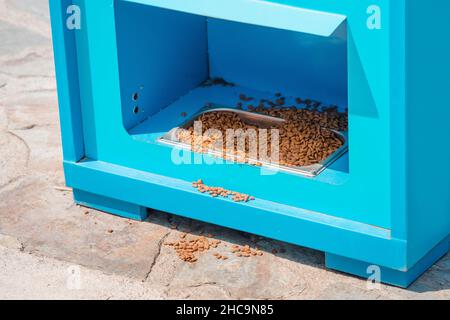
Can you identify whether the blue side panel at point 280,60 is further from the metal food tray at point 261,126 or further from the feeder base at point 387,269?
the feeder base at point 387,269

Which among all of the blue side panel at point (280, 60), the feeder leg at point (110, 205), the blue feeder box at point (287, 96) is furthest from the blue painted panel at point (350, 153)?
the blue side panel at point (280, 60)

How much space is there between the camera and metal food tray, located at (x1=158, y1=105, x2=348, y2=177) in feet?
11.4

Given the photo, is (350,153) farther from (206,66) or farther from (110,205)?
(206,66)

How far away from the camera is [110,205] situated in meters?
3.83

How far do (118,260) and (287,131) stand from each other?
696mm

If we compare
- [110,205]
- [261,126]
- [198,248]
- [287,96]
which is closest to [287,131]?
[261,126]

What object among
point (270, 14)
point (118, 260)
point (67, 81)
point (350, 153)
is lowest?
point (118, 260)

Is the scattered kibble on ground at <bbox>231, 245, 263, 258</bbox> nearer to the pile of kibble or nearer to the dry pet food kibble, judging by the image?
the dry pet food kibble

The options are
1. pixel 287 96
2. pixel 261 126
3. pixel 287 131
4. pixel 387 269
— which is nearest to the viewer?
pixel 387 269

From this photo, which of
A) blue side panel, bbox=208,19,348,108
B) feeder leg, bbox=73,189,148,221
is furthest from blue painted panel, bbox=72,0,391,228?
blue side panel, bbox=208,19,348,108

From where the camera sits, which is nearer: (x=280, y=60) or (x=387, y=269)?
(x=387, y=269)

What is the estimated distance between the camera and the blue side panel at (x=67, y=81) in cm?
362
